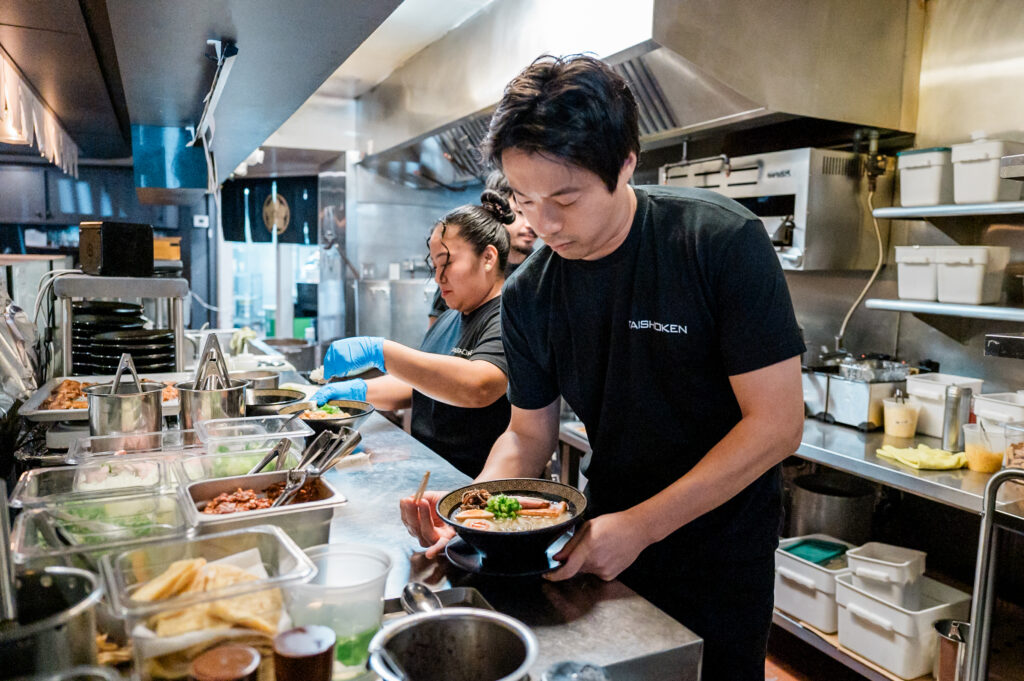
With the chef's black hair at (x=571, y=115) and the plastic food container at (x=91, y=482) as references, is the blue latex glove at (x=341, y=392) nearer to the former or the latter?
the plastic food container at (x=91, y=482)

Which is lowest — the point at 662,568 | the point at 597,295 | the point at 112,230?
the point at 662,568

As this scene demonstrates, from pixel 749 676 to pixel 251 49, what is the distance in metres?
2.05

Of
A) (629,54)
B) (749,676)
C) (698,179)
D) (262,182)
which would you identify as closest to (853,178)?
(698,179)

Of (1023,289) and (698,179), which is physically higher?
(698,179)

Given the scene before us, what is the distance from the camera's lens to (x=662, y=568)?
156 cm

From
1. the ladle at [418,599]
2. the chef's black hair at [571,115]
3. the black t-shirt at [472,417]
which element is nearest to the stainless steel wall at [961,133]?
the black t-shirt at [472,417]

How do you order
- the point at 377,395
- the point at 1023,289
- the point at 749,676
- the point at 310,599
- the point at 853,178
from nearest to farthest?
the point at 310,599 → the point at 749,676 → the point at 377,395 → the point at 1023,289 → the point at 853,178

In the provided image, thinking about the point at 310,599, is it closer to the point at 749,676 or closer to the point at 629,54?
the point at 749,676

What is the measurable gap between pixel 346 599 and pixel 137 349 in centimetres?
259

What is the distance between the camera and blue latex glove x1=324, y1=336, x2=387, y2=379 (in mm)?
2400

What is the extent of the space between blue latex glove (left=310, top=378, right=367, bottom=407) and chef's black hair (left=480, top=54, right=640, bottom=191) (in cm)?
128

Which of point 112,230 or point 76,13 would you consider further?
point 112,230

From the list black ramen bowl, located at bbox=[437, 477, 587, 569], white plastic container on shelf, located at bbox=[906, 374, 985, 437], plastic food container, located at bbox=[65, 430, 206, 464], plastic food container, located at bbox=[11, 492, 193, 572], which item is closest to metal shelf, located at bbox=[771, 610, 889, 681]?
white plastic container on shelf, located at bbox=[906, 374, 985, 437]

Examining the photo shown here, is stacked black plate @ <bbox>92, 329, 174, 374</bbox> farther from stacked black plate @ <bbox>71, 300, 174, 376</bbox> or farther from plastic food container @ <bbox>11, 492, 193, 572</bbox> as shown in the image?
plastic food container @ <bbox>11, 492, 193, 572</bbox>
